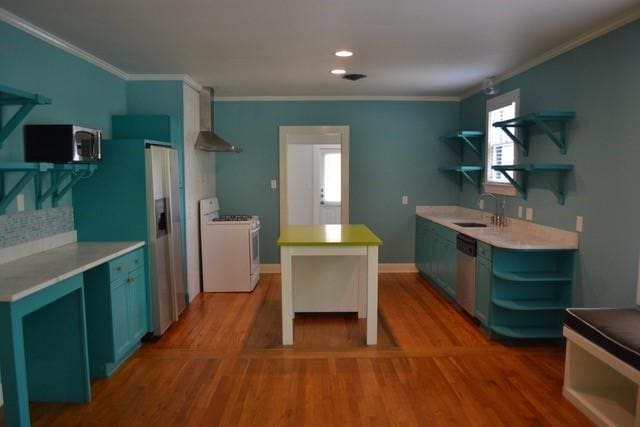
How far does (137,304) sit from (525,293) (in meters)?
3.19

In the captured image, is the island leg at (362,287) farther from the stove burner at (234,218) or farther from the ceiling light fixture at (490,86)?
the ceiling light fixture at (490,86)

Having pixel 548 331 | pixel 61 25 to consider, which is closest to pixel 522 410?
pixel 548 331

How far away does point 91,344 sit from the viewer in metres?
2.93

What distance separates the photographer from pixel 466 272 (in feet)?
13.2

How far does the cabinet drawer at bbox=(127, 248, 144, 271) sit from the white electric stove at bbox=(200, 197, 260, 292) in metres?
1.58

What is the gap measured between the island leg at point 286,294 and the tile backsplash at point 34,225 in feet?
5.74

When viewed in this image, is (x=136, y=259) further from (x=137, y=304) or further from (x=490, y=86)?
(x=490, y=86)

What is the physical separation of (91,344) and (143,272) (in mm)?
688

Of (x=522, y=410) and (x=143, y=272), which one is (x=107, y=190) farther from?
→ (x=522, y=410)

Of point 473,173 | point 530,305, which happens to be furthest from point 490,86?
point 530,305

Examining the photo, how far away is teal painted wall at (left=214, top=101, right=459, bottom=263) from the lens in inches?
225

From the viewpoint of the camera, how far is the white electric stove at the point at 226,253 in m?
5.00

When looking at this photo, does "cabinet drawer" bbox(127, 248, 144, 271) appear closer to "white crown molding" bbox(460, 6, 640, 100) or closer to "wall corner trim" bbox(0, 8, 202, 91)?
"wall corner trim" bbox(0, 8, 202, 91)

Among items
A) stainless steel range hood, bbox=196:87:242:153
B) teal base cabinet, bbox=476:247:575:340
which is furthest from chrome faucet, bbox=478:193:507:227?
stainless steel range hood, bbox=196:87:242:153
